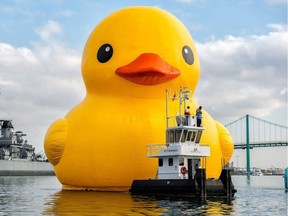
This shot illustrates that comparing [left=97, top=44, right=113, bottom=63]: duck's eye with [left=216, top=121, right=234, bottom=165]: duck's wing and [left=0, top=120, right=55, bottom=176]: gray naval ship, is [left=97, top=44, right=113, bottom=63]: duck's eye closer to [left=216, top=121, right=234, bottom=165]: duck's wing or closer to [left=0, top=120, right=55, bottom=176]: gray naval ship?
[left=216, top=121, right=234, bottom=165]: duck's wing

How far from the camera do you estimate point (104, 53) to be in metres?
26.0

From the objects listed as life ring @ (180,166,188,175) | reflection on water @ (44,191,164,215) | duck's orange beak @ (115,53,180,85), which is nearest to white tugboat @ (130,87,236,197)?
life ring @ (180,166,188,175)

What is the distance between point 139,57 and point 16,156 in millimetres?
61527

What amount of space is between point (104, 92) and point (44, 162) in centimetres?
6609

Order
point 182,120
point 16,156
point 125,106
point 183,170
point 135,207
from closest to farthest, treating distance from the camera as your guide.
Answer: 1. point 135,207
2. point 183,170
3. point 182,120
4. point 125,106
5. point 16,156

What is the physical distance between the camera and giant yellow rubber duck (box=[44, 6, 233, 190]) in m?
24.2

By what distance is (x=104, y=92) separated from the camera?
26.1m

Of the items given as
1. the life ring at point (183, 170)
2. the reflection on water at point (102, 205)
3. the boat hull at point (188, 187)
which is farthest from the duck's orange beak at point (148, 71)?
the reflection on water at point (102, 205)

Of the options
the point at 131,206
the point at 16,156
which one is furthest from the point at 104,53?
the point at 16,156

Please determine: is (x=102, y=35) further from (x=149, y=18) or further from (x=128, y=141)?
(x=128, y=141)

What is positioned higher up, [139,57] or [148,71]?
[139,57]

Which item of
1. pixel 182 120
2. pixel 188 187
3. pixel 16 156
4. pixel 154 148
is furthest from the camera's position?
pixel 16 156

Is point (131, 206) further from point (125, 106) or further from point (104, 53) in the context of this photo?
point (104, 53)

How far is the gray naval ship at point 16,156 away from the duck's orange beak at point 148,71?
52.7 m
